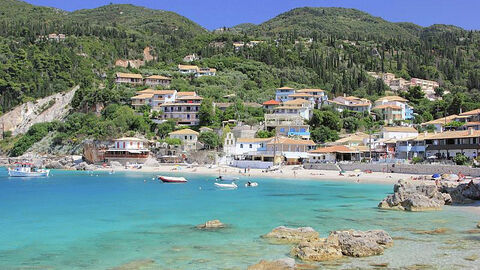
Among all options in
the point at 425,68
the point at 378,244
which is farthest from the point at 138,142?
the point at 425,68

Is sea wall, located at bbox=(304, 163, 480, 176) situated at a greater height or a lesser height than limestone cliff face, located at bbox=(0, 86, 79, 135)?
lesser

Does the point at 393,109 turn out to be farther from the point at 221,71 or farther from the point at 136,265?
the point at 136,265

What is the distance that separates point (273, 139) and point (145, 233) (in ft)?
146

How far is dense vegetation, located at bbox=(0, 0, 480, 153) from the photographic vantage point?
76750 millimetres

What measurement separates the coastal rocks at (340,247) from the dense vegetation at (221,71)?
2058 inches

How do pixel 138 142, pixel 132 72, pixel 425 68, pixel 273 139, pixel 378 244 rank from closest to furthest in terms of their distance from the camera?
1. pixel 378 244
2. pixel 273 139
3. pixel 138 142
4. pixel 132 72
5. pixel 425 68

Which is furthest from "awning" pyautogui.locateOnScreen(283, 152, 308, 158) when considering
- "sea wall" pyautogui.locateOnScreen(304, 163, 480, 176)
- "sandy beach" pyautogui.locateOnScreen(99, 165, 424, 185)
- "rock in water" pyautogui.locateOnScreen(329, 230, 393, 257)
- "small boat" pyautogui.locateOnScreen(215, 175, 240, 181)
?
"rock in water" pyautogui.locateOnScreen(329, 230, 393, 257)

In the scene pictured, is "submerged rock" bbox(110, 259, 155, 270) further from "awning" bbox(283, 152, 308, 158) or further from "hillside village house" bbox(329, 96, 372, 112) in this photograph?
"hillside village house" bbox(329, 96, 372, 112)

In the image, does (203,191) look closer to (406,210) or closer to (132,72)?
(406,210)

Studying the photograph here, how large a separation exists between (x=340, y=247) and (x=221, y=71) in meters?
93.5

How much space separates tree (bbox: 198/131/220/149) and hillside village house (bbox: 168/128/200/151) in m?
1.38

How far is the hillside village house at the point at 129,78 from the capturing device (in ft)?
306

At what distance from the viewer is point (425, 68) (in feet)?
412

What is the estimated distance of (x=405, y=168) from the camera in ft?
154
